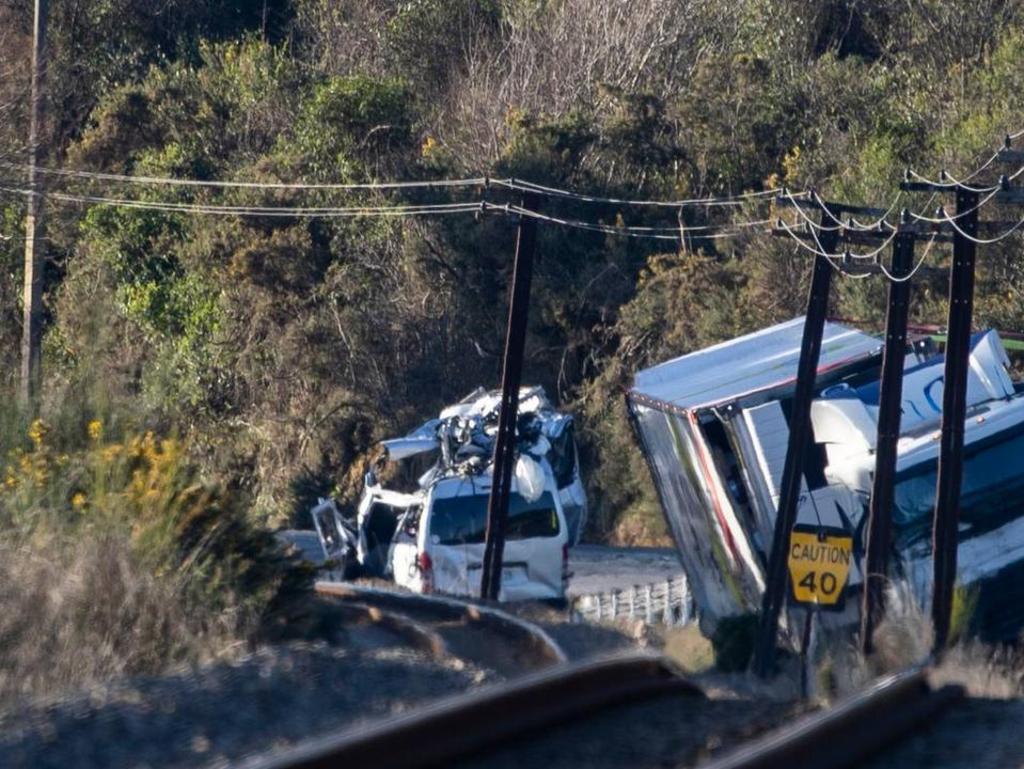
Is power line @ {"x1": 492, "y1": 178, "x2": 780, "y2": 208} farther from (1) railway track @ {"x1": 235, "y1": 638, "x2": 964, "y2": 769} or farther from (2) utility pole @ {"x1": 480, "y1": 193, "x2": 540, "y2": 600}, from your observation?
(1) railway track @ {"x1": 235, "y1": 638, "x2": 964, "y2": 769}

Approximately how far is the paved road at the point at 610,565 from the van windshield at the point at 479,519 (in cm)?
244

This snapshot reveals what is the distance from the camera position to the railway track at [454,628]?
11.3 meters

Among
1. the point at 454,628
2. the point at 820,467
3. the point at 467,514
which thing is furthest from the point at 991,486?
the point at 454,628

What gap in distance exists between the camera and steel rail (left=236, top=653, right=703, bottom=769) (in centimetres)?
581

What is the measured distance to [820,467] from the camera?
1983cm

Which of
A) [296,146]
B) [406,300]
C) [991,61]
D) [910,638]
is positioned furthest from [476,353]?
[910,638]

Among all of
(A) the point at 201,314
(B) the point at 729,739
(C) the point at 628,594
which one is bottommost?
(C) the point at 628,594

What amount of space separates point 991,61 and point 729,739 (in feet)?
100

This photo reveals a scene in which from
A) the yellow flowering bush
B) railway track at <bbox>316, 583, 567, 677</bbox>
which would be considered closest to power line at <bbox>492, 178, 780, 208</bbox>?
railway track at <bbox>316, 583, 567, 677</bbox>

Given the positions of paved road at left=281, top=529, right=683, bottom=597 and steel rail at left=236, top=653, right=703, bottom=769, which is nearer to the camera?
steel rail at left=236, top=653, right=703, bottom=769

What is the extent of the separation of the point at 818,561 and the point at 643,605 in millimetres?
5973

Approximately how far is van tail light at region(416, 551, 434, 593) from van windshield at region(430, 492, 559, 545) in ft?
1.90

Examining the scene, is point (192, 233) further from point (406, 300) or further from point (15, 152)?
point (15, 152)

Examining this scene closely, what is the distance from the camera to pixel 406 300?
1511 inches
